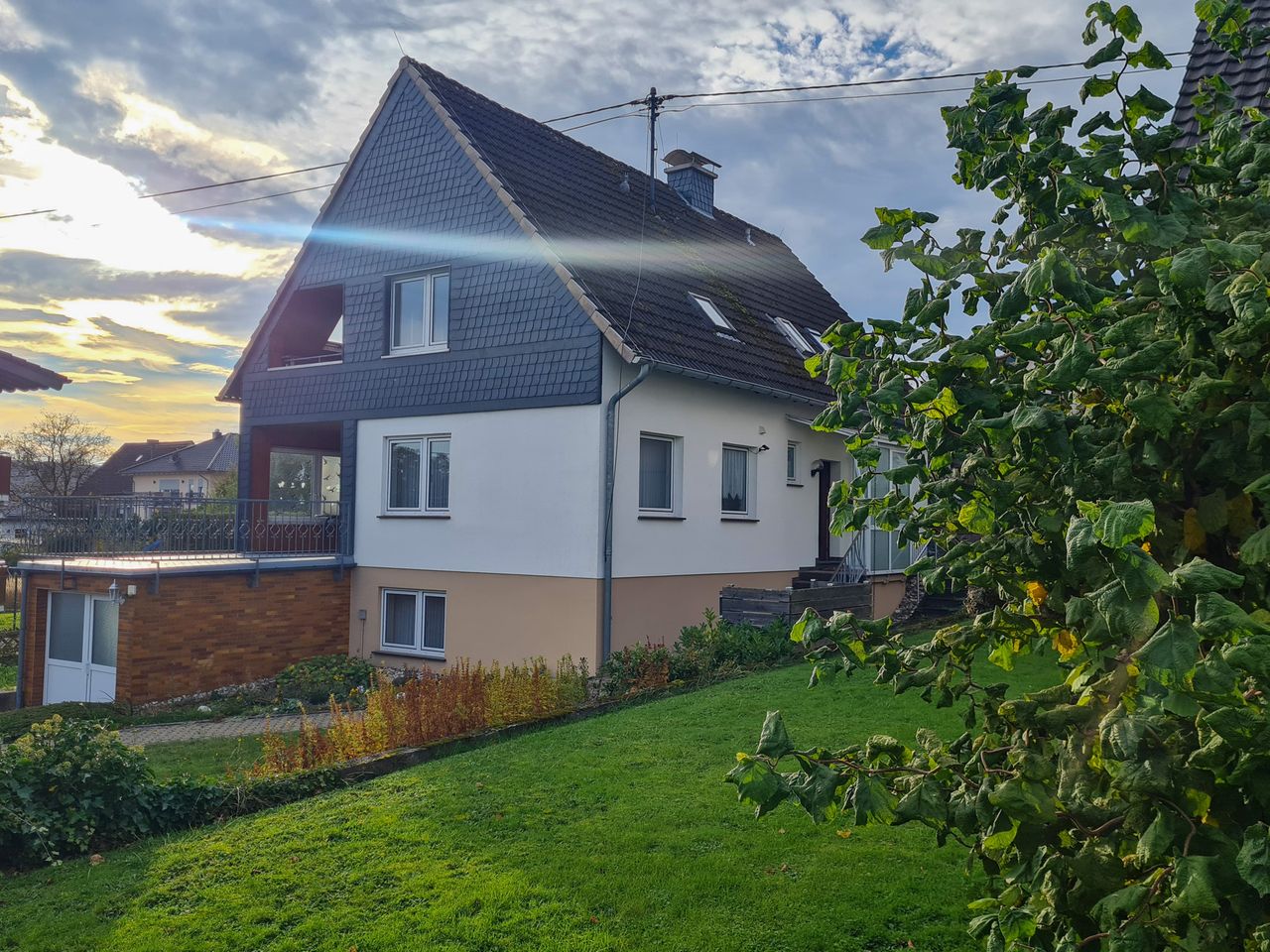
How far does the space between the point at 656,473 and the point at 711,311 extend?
3897mm

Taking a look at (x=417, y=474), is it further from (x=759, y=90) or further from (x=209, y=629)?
A: (x=759, y=90)

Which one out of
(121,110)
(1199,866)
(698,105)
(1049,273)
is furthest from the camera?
(698,105)

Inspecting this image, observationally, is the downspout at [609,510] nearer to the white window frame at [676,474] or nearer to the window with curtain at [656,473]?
the window with curtain at [656,473]

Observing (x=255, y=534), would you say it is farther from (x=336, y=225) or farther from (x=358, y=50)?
(x=358, y=50)

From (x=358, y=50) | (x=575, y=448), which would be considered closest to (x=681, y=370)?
→ (x=575, y=448)

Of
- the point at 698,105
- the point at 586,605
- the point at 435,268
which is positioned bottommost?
the point at 586,605

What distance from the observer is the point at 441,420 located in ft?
53.3

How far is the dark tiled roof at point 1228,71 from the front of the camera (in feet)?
25.5

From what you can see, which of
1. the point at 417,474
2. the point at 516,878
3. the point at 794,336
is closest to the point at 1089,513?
the point at 516,878

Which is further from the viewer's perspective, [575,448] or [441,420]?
[441,420]

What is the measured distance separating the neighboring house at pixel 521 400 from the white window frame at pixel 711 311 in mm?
63

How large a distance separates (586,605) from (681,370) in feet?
12.2

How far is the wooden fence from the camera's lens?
15.3 metres

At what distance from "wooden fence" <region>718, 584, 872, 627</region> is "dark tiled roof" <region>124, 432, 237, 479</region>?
2355 inches
